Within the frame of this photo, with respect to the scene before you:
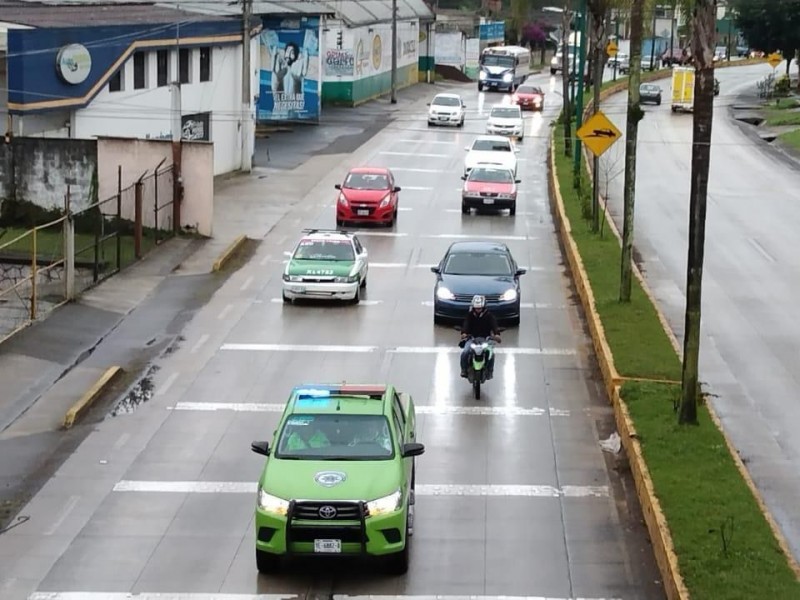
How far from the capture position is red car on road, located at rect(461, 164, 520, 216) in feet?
145

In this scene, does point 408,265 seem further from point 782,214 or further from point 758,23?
point 758,23

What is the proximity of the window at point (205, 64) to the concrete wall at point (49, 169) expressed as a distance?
Result: 13.9 metres

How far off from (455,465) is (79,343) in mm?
10084

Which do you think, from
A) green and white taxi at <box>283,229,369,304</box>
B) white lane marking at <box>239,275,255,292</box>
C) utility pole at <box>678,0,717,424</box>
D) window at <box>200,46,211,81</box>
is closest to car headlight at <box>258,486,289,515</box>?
utility pole at <box>678,0,717,424</box>

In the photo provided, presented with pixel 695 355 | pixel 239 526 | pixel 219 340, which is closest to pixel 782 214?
pixel 219 340

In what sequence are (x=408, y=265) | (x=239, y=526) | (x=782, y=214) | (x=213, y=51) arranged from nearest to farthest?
(x=239, y=526)
(x=408, y=265)
(x=782, y=214)
(x=213, y=51)

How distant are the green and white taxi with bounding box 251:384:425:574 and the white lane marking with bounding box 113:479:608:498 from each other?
1.95m

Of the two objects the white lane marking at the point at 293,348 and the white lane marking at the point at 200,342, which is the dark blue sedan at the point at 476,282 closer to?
the white lane marking at the point at 293,348

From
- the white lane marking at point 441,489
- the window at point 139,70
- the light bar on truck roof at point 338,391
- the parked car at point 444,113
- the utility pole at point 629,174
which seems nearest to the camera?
the light bar on truck roof at point 338,391

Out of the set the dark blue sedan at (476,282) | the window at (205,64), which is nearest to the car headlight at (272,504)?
the dark blue sedan at (476,282)

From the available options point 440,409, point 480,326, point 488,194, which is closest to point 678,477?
point 440,409

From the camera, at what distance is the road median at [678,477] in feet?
45.0

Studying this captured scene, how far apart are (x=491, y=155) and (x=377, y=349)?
87.7ft

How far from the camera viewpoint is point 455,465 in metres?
19.0
